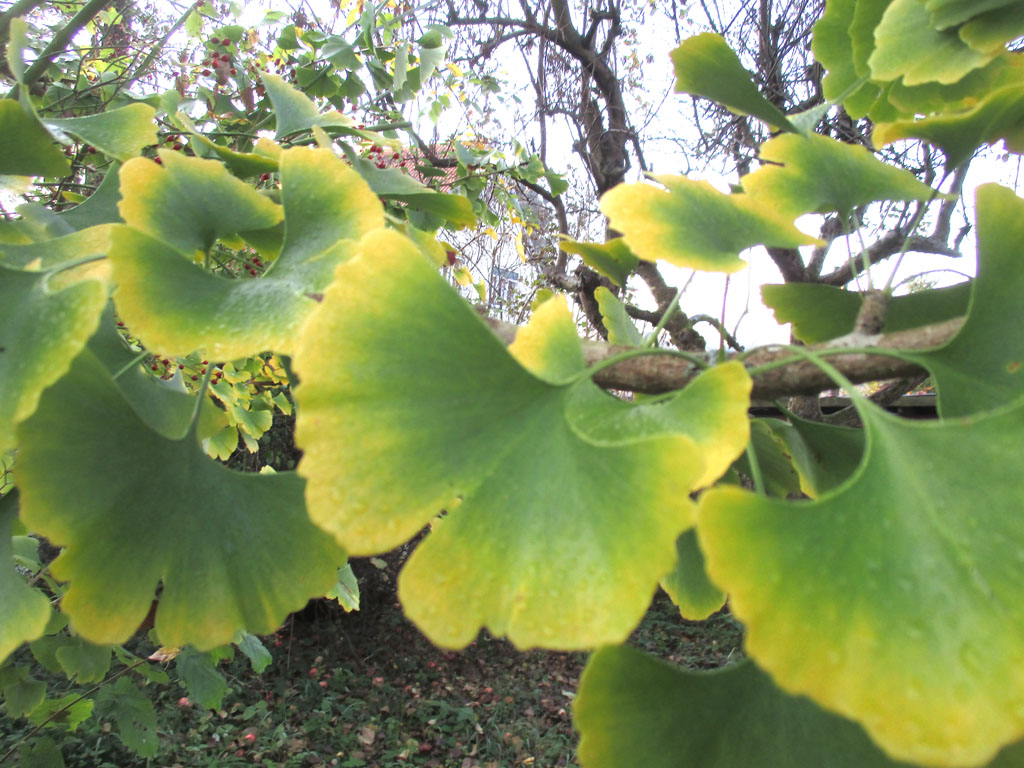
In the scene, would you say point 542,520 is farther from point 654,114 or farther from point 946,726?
point 654,114

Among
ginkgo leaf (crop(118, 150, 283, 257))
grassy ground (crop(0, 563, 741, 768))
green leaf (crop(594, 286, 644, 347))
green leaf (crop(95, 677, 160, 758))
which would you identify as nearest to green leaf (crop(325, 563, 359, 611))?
green leaf (crop(95, 677, 160, 758))

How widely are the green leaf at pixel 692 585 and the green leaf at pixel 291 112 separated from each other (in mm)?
466

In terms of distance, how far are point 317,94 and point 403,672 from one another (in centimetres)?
250

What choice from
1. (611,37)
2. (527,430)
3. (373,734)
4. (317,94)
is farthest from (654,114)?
(527,430)

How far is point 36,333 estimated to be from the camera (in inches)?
11.4

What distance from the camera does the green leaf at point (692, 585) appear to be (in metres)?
0.47

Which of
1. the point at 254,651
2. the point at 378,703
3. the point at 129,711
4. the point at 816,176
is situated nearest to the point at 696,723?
the point at 816,176

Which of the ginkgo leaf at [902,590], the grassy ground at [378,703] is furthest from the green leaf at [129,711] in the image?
the ginkgo leaf at [902,590]

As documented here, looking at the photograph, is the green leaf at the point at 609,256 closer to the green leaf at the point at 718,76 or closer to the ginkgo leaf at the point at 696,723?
the green leaf at the point at 718,76

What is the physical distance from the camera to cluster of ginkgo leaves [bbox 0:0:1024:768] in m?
0.21

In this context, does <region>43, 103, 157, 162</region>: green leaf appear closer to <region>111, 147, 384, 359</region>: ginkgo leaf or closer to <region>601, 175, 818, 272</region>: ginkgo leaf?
<region>111, 147, 384, 359</region>: ginkgo leaf

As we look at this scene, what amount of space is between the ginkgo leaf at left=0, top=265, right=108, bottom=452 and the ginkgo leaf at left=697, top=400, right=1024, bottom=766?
264 mm

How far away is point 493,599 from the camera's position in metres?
0.24

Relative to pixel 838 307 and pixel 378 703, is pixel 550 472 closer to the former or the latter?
pixel 838 307
